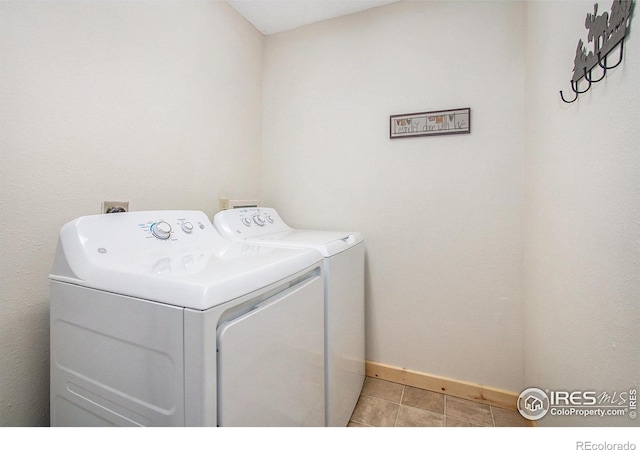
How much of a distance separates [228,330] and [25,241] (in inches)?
32.5

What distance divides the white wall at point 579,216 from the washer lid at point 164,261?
0.82 metres

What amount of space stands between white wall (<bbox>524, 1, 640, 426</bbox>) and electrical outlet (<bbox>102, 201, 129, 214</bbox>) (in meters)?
1.50

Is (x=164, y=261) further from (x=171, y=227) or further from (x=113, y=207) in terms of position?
(x=113, y=207)

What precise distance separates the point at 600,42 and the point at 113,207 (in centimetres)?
158

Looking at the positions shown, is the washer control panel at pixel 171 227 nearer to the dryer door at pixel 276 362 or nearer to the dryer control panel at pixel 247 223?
the dryer control panel at pixel 247 223

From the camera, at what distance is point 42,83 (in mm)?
968

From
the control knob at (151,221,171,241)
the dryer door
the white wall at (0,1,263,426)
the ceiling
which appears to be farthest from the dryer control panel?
the ceiling

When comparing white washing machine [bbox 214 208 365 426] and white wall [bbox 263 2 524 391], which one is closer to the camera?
white washing machine [bbox 214 208 365 426]

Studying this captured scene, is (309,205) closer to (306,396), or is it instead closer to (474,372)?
(306,396)

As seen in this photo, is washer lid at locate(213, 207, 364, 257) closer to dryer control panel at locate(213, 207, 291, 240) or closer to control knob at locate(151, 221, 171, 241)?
dryer control panel at locate(213, 207, 291, 240)

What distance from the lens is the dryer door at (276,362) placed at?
2.14ft

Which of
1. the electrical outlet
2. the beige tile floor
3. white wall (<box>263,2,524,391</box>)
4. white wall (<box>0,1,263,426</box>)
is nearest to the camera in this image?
white wall (<box>0,1,263,426</box>)

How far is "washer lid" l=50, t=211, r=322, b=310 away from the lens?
642mm
